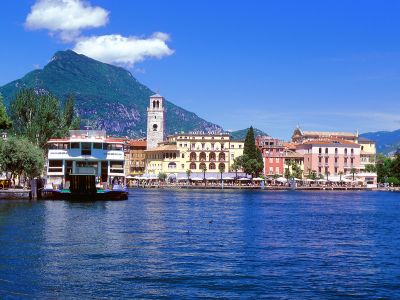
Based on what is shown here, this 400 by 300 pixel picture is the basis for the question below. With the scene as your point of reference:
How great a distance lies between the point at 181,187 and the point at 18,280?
462ft

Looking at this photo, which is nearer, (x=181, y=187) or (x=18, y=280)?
(x=18, y=280)

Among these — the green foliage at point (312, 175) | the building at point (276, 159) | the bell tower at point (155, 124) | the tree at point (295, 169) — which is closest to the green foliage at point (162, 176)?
the bell tower at point (155, 124)

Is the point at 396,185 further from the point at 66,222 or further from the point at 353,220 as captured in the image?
the point at 66,222

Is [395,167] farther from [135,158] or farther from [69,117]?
[69,117]

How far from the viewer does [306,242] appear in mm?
38469

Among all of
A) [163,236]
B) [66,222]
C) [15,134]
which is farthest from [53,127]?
[163,236]

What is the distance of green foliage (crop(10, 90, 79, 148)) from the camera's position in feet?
307

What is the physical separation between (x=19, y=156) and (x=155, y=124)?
114602mm

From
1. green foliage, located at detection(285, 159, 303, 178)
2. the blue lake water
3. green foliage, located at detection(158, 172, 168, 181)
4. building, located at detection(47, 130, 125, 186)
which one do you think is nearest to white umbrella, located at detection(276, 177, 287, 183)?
green foliage, located at detection(285, 159, 303, 178)

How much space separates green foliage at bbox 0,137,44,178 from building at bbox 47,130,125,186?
5.93 feet

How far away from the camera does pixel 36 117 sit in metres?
94.0

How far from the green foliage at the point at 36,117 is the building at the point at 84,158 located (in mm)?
12276

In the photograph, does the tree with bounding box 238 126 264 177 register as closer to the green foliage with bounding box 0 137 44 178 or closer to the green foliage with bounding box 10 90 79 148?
the green foliage with bounding box 10 90 79 148

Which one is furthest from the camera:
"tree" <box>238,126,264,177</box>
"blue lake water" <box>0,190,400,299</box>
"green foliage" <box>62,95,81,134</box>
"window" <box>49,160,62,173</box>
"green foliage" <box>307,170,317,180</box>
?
"green foliage" <box>307,170,317,180</box>
